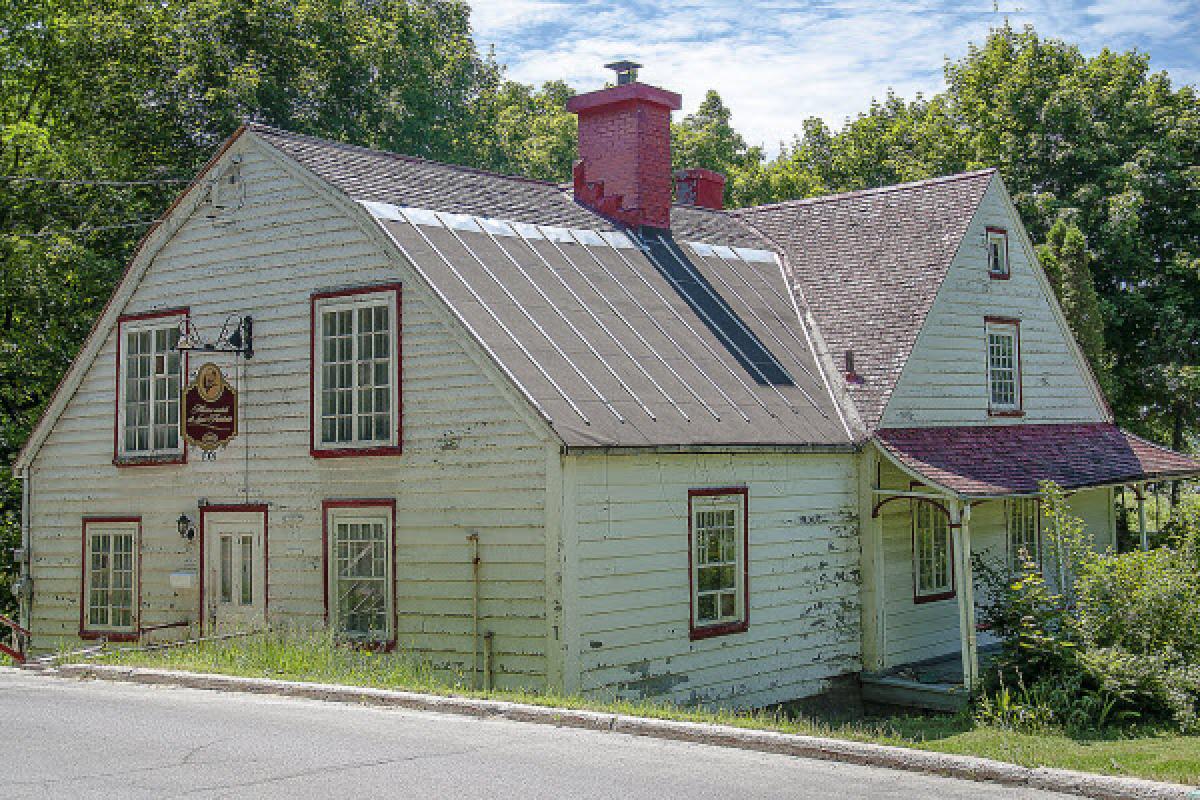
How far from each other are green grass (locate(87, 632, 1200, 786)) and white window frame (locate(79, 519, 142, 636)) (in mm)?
2312

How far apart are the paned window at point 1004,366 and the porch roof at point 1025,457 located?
1.53 feet

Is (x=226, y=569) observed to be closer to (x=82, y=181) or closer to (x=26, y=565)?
(x=26, y=565)

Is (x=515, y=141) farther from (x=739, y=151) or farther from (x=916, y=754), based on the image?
(x=916, y=754)

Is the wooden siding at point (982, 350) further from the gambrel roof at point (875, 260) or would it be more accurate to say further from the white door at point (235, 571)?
the white door at point (235, 571)

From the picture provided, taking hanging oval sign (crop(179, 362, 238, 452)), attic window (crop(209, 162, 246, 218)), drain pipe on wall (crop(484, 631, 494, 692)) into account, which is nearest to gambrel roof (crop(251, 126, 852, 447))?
attic window (crop(209, 162, 246, 218))

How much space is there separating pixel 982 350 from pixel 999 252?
202 centimetres

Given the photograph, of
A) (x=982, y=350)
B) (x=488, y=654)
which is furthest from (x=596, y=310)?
(x=982, y=350)

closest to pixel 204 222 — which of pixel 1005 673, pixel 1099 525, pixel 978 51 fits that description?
pixel 1005 673

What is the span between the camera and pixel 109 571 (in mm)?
19547

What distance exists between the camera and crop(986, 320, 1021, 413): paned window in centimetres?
2173

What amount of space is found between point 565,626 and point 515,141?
3885 centimetres

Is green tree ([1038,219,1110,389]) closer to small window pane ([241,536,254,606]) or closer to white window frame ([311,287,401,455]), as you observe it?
white window frame ([311,287,401,455])

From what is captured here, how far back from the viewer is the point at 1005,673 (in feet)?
52.8

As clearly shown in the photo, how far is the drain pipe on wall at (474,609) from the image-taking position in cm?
1496
